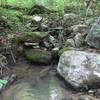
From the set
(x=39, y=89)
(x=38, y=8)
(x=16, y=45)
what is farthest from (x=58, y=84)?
(x=38, y=8)

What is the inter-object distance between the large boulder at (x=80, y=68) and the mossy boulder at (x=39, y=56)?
0.52 m

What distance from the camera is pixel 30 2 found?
9023mm

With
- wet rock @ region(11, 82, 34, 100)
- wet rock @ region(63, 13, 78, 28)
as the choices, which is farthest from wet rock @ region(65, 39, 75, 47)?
wet rock @ region(11, 82, 34, 100)

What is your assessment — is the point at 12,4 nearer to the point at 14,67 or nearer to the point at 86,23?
the point at 86,23

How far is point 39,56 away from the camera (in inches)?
221

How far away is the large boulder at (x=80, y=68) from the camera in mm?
4562

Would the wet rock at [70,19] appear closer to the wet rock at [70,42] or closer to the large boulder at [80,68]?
Answer: the wet rock at [70,42]

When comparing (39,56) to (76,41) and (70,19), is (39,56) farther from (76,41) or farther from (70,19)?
(70,19)

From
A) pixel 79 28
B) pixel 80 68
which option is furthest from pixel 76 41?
pixel 80 68

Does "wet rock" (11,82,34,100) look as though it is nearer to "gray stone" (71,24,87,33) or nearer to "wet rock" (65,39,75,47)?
"wet rock" (65,39,75,47)

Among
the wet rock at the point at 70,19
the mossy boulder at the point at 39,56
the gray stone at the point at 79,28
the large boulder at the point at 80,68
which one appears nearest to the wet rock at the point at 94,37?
the large boulder at the point at 80,68

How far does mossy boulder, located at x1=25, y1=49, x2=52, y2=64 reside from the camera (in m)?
5.59

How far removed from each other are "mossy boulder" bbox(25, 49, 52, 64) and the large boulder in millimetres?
523

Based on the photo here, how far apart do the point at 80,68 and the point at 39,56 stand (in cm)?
119
